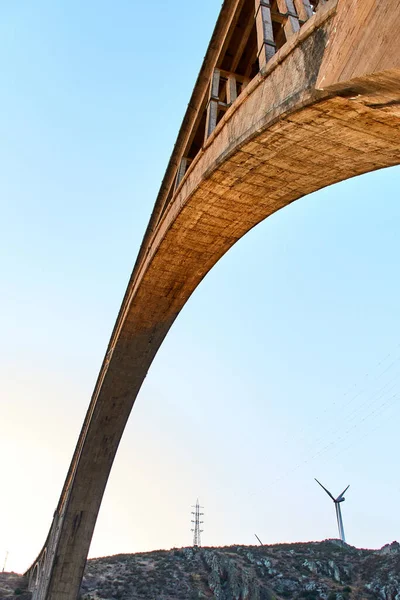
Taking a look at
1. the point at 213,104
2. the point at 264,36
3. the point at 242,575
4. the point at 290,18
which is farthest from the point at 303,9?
the point at 242,575

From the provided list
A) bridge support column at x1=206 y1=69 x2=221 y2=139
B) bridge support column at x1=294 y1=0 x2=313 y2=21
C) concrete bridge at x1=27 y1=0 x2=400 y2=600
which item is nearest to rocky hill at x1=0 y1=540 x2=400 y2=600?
concrete bridge at x1=27 y1=0 x2=400 y2=600

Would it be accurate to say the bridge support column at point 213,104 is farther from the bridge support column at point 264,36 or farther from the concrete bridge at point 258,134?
the bridge support column at point 264,36

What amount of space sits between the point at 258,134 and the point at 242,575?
3943 cm

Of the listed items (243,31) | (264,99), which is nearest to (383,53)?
(264,99)

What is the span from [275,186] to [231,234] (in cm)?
232

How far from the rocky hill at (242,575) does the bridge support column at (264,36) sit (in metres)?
34.7

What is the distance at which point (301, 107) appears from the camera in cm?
548

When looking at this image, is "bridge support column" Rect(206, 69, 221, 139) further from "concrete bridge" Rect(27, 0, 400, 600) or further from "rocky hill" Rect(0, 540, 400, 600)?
"rocky hill" Rect(0, 540, 400, 600)

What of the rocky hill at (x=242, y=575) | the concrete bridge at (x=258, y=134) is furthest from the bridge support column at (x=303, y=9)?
the rocky hill at (x=242, y=575)

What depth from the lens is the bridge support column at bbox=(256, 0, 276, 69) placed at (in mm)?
6457

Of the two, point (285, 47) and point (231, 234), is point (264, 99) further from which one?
point (231, 234)

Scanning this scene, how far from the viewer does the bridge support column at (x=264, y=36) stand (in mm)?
6457

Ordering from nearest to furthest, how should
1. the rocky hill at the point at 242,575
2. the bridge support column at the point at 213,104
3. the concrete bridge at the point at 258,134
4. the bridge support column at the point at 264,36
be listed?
the concrete bridge at the point at 258,134
the bridge support column at the point at 264,36
the bridge support column at the point at 213,104
the rocky hill at the point at 242,575

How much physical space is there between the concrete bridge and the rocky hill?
1005 inches
